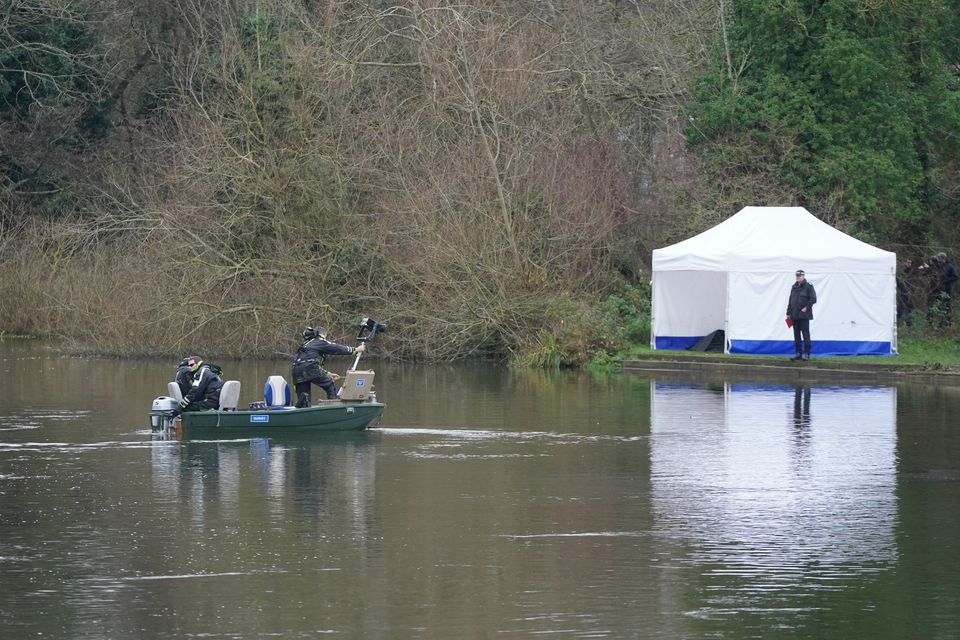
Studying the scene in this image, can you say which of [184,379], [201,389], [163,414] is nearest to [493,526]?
[201,389]

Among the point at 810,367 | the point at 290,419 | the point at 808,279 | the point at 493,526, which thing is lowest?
the point at 493,526

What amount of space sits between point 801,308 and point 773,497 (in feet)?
57.4

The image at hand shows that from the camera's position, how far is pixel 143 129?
179ft

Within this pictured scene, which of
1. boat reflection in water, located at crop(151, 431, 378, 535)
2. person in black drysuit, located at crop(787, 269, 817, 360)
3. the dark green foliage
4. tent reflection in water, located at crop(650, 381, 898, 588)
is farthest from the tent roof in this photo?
boat reflection in water, located at crop(151, 431, 378, 535)

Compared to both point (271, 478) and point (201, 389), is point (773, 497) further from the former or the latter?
point (201, 389)

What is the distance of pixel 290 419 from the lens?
67.1ft

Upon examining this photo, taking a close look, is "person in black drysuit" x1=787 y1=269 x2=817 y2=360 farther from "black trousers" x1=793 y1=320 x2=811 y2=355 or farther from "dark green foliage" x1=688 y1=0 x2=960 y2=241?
"dark green foliage" x1=688 y1=0 x2=960 y2=241

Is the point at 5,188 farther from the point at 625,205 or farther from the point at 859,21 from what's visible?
the point at 859,21

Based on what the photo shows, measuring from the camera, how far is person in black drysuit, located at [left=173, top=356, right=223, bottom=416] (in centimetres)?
2034

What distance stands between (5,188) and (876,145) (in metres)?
28.0

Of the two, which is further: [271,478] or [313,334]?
[313,334]

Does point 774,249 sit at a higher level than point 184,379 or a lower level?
higher

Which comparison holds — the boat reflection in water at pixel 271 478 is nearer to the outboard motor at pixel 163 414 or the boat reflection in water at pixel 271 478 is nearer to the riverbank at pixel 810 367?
the outboard motor at pixel 163 414

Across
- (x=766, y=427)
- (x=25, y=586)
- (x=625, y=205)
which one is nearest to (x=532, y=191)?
(x=625, y=205)
